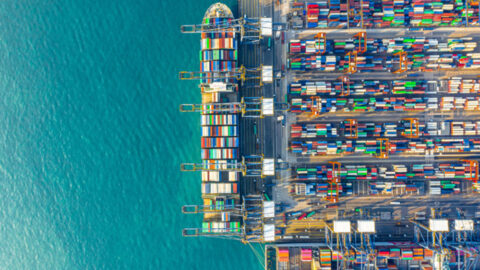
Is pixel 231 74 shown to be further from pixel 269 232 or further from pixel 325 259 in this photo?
pixel 325 259

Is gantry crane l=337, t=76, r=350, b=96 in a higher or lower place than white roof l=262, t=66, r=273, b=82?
lower

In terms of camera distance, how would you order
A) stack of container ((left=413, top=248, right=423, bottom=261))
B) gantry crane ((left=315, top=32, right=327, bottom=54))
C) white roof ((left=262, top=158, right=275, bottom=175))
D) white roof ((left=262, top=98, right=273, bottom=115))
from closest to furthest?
white roof ((left=262, top=98, right=273, bottom=115)) < white roof ((left=262, top=158, right=275, bottom=175)) < stack of container ((left=413, top=248, right=423, bottom=261)) < gantry crane ((left=315, top=32, right=327, bottom=54))

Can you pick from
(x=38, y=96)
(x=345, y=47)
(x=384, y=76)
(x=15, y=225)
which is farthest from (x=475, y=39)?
(x=15, y=225)

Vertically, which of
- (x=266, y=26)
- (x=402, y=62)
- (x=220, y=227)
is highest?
(x=266, y=26)

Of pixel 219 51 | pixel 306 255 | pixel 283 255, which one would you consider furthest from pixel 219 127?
pixel 306 255

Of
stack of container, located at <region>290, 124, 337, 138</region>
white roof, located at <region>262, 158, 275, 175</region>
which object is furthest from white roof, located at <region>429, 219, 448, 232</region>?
white roof, located at <region>262, 158, 275, 175</region>

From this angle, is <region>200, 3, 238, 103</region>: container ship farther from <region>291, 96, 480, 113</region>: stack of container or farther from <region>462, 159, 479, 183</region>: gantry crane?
<region>462, 159, 479, 183</region>: gantry crane
